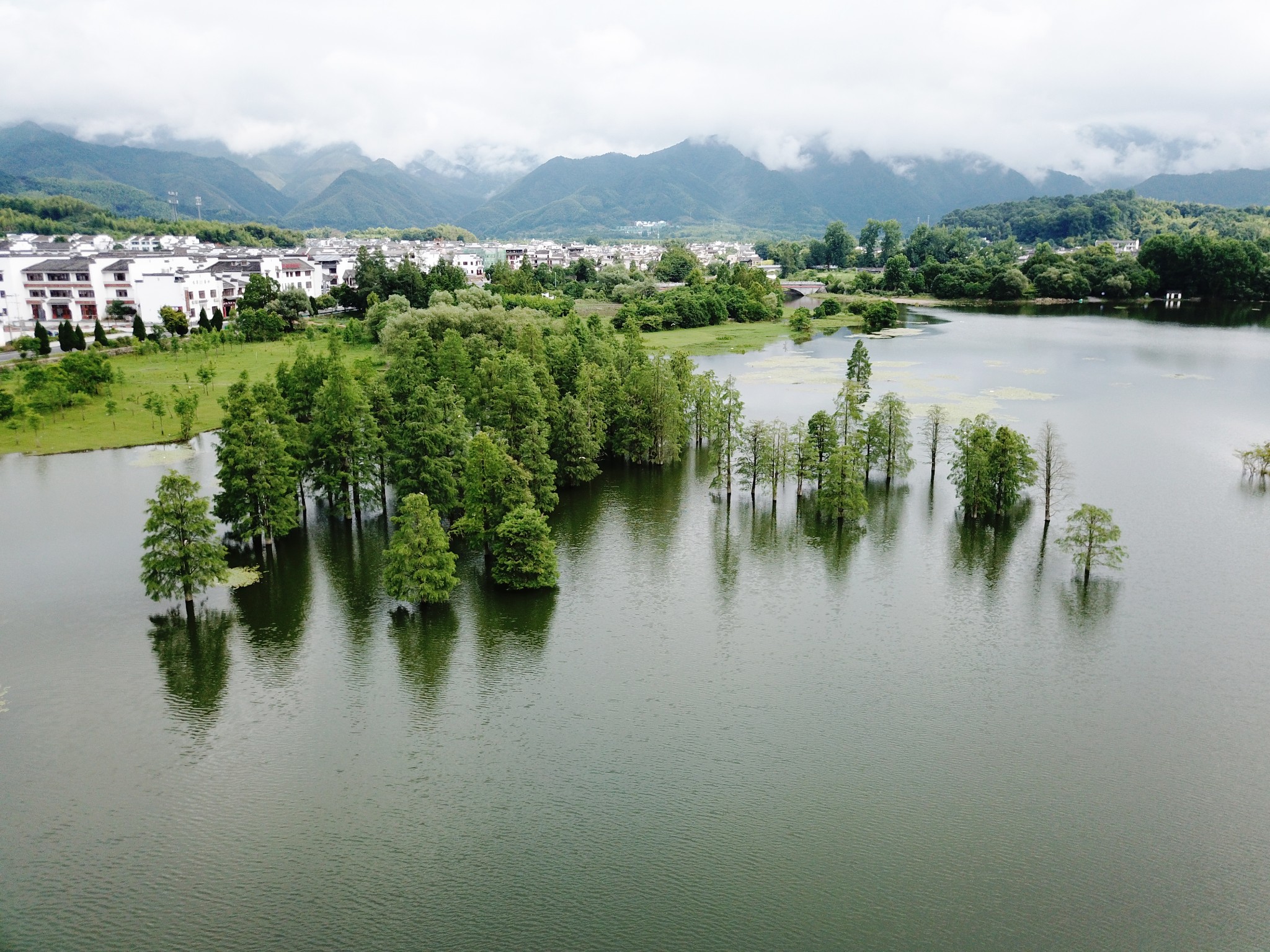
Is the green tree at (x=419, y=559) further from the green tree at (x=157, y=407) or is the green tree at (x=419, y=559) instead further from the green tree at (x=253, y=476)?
the green tree at (x=157, y=407)

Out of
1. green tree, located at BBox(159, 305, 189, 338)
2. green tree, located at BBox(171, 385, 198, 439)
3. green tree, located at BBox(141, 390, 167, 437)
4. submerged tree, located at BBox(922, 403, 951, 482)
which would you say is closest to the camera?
submerged tree, located at BBox(922, 403, 951, 482)

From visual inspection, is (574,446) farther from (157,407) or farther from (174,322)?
(174,322)

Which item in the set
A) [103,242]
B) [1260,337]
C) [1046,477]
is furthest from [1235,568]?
[103,242]

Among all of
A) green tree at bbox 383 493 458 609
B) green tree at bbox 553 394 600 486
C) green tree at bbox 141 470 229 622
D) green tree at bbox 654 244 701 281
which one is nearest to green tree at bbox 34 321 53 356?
green tree at bbox 553 394 600 486

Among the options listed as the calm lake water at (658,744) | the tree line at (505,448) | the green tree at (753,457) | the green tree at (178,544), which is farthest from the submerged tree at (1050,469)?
the green tree at (178,544)

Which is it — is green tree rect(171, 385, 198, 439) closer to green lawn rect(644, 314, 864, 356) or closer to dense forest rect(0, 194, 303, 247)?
green lawn rect(644, 314, 864, 356)

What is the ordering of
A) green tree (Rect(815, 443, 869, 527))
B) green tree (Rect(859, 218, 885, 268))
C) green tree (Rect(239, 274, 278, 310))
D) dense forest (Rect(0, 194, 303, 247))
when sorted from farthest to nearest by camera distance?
green tree (Rect(859, 218, 885, 268)) → dense forest (Rect(0, 194, 303, 247)) → green tree (Rect(239, 274, 278, 310)) → green tree (Rect(815, 443, 869, 527))
